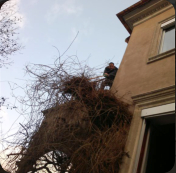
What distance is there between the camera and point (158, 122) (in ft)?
13.3

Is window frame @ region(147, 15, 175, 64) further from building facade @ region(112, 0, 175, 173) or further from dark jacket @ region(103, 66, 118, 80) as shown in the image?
dark jacket @ region(103, 66, 118, 80)

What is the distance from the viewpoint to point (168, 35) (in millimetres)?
5906

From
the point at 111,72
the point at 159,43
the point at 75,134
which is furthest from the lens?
the point at 111,72

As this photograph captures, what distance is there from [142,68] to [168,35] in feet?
5.45

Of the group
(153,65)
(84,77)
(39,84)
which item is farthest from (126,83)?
(39,84)

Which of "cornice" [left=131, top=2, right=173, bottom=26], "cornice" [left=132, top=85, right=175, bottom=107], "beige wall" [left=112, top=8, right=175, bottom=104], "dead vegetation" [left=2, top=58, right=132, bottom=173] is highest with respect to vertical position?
"cornice" [left=131, top=2, right=173, bottom=26]

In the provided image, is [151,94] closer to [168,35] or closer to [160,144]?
[160,144]

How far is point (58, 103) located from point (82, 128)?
833 mm

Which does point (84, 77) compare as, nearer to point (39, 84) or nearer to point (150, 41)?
point (39, 84)

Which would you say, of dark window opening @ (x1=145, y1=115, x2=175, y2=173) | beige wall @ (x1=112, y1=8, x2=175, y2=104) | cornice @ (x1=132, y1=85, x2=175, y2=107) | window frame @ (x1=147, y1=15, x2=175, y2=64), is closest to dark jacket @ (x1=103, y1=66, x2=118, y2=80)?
beige wall @ (x1=112, y1=8, x2=175, y2=104)

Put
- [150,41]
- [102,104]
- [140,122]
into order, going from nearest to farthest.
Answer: [140,122] → [102,104] → [150,41]

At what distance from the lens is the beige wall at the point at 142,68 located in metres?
4.46

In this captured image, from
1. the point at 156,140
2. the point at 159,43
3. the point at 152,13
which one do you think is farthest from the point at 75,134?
the point at 152,13

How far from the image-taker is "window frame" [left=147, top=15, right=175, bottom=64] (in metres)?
4.93
